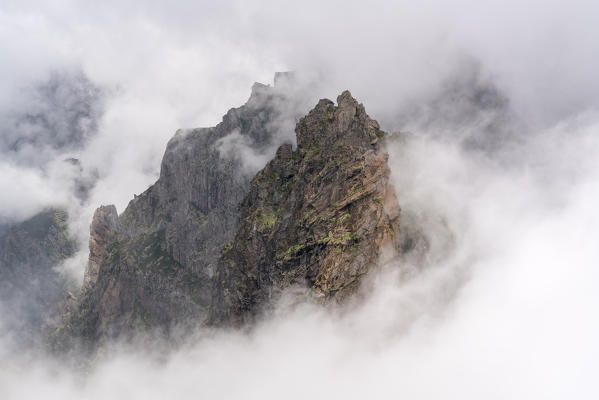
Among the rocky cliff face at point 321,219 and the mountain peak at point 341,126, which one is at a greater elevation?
the mountain peak at point 341,126

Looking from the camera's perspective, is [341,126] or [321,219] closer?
[321,219]

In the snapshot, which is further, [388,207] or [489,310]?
[489,310]

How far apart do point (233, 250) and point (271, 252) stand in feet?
79.1

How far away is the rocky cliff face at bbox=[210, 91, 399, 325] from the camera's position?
106500 mm

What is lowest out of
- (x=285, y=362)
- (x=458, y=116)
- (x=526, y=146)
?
(x=285, y=362)

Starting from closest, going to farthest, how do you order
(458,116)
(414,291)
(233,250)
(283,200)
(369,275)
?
(369,275) → (414,291) → (283,200) → (233,250) → (458,116)

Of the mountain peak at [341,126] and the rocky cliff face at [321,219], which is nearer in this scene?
the rocky cliff face at [321,219]

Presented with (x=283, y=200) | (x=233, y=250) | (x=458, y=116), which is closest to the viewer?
(x=283, y=200)

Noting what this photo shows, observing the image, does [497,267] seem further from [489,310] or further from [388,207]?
[388,207]

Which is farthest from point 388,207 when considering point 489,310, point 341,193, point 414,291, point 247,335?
point 247,335

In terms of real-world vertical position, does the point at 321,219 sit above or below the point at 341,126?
below

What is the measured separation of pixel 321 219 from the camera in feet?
357

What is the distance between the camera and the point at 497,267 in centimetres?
13138

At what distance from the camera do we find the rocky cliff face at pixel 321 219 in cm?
10650
